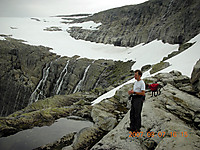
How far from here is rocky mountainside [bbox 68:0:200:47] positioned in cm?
2512

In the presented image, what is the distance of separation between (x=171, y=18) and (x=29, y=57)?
116 feet

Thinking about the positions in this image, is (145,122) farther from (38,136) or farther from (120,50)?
(120,50)

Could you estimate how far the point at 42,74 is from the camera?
101ft

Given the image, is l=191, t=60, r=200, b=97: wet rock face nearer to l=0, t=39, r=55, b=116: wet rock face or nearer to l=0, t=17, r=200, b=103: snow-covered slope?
l=0, t=17, r=200, b=103: snow-covered slope

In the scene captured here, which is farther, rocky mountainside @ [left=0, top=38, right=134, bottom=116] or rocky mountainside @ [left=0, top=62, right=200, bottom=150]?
rocky mountainside @ [left=0, top=38, right=134, bottom=116]

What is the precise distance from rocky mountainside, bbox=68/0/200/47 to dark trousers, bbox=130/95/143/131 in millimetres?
25031

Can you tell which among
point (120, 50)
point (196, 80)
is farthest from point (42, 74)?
point (196, 80)

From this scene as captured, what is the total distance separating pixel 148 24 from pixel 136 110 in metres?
38.0

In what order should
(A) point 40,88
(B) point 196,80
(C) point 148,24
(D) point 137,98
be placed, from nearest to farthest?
(D) point 137,98
(B) point 196,80
(A) point 40,88
(C) point 148,24

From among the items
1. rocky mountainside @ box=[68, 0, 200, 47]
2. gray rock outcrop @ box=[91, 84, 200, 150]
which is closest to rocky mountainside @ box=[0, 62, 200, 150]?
gray rock outcrop @ box=[91, 84, 200, 150]

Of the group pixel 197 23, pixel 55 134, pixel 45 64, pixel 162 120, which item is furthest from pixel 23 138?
pixel 197 23

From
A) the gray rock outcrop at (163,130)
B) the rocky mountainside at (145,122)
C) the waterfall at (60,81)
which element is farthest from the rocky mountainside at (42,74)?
the gray rock outcrop at (163,130)

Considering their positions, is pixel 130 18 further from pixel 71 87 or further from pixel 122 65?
pixel 71 87

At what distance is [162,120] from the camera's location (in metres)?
5.75
